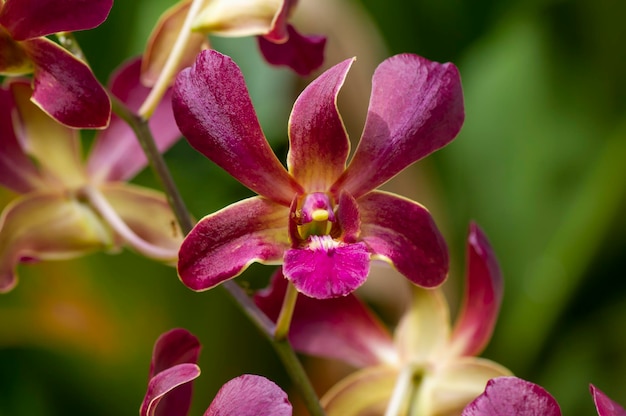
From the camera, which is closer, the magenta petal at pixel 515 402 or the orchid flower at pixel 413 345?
the magenta petal at pixel 515 402

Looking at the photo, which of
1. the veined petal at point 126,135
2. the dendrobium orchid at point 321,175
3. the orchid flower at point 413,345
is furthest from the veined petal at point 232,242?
the veined petal at point 126,135

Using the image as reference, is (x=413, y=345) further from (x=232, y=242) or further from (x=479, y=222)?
(x=479, y=222)

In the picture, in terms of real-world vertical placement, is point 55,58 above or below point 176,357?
above

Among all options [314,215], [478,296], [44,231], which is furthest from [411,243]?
[44,231]

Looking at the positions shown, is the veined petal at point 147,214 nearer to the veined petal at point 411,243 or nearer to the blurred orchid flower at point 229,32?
the blurred orchid flower at point 229,32

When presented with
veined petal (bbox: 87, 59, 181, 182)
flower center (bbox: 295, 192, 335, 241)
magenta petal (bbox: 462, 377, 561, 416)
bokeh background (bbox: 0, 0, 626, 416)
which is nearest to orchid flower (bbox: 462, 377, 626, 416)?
magenta petal (bbox: 462, 377, 561, 416)

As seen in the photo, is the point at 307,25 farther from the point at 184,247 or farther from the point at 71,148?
the point at 184,247
